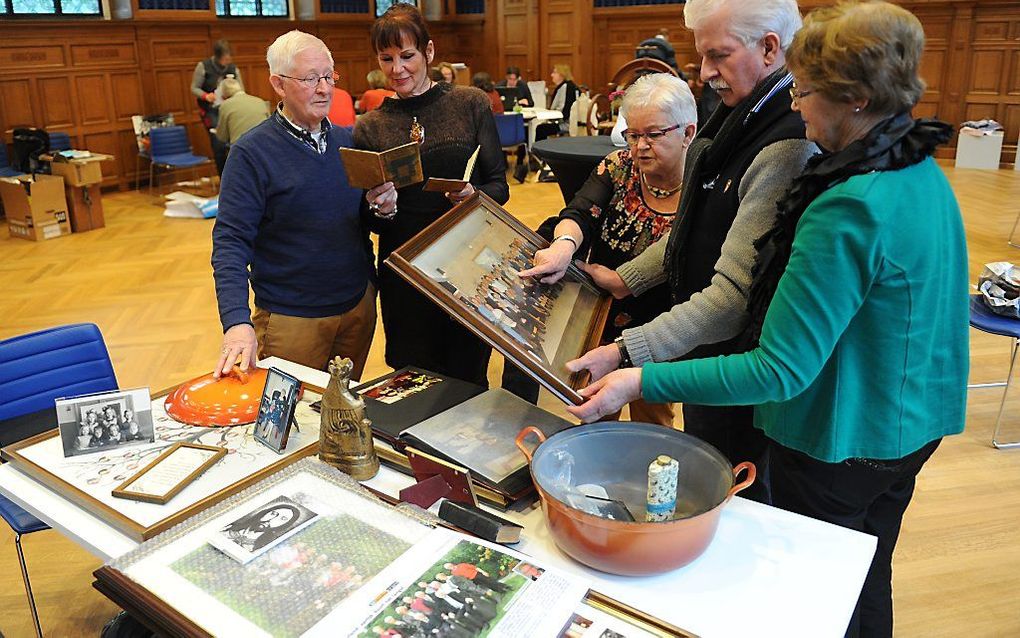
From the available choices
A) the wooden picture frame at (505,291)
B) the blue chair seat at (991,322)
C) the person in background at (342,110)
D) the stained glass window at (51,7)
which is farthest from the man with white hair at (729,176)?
the stained glass window at (51,7)

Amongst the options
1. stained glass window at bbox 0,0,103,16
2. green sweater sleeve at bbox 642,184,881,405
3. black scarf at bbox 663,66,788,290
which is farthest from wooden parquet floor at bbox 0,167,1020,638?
stained glass window at bbox 0,0,103,16

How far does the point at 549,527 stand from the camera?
56.9 inches

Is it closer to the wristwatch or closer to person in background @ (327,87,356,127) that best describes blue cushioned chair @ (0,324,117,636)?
the wristwatch

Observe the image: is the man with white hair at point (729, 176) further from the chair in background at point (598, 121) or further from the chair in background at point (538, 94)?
the chair in background at point (538, 94)

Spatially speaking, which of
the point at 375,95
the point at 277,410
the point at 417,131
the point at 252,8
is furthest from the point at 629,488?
the point at 252,8

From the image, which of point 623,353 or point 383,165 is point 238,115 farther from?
point 623,353

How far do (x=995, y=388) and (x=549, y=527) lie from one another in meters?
3.84

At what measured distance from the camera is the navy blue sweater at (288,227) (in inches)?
93.2

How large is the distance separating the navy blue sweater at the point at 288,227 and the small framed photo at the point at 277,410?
1.69ft

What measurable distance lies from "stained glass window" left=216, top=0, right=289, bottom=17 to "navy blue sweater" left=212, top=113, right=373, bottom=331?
374 inches

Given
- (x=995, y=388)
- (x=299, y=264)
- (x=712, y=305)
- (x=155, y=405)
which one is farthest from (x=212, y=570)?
(x=995, y=388)

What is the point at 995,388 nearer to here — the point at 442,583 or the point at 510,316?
the point at 510,316

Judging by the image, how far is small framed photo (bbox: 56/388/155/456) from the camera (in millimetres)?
1806

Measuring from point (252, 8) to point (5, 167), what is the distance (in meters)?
4.29
